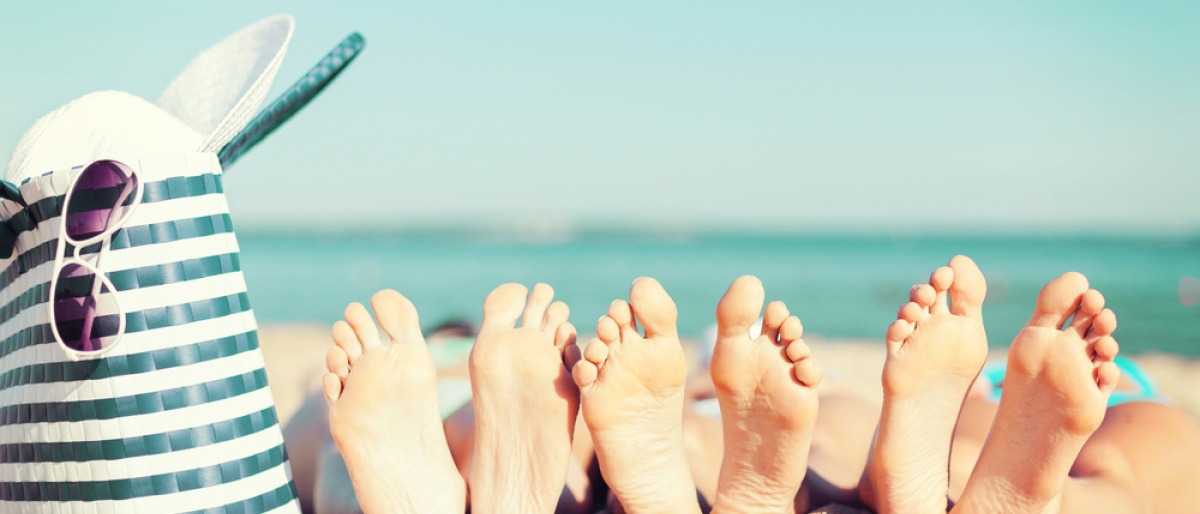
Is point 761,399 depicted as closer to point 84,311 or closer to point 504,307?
point 504,307

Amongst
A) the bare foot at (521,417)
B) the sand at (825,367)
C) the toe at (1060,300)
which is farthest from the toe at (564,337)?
the sand at (825,367)

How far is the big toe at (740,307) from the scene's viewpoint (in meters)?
1.09

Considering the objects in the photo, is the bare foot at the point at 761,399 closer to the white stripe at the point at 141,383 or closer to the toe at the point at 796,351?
the toe at the point at 796,351

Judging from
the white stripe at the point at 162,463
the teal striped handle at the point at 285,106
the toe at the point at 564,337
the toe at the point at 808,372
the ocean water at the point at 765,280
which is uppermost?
the teal striped handle at the point at 285,106

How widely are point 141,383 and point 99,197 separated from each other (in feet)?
0.76

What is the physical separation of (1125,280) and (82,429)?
12906 millimetres

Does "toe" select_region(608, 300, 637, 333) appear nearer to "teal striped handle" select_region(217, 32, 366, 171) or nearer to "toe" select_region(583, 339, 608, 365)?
"toe" select_region(583, 339, 608, 365)

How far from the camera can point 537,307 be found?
1.28m

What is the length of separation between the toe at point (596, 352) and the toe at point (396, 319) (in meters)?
0.25

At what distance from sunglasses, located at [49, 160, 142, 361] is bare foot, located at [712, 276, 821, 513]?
730 mm

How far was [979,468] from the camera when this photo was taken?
1163 millimetres

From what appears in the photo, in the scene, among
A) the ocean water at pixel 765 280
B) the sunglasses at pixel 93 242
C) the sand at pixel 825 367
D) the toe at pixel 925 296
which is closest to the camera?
the sunglasses at pixel 93 242

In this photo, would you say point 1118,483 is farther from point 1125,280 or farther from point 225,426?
point 1125,280

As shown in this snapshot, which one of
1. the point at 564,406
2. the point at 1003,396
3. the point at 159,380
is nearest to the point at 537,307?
the point at 564,406
